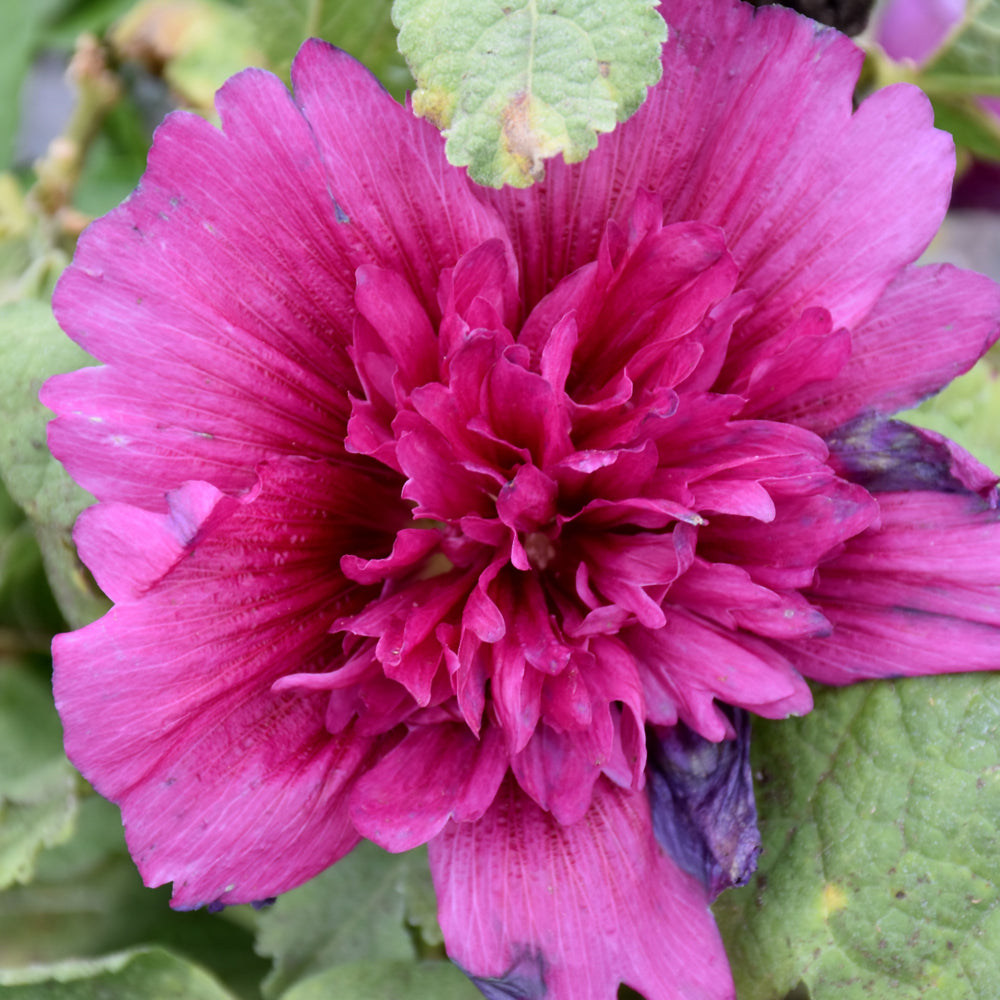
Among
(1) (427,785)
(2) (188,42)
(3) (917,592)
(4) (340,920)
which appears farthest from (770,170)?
(2) (188,42)

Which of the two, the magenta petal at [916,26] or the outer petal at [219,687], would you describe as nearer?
the outer petal at [219,687]

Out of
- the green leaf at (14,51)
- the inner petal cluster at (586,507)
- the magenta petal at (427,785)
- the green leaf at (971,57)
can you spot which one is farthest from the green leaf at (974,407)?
the green leaf at (14,51)

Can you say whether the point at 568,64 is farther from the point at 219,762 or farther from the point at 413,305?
the point at 219,762

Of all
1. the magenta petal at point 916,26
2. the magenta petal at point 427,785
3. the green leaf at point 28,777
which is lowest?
the magenta petal at point 916,26

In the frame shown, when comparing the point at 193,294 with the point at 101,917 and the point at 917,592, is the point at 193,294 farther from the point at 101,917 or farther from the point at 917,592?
the point at 101,917

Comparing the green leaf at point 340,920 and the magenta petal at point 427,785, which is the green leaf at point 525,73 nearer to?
the magenta petal at point 427,785
